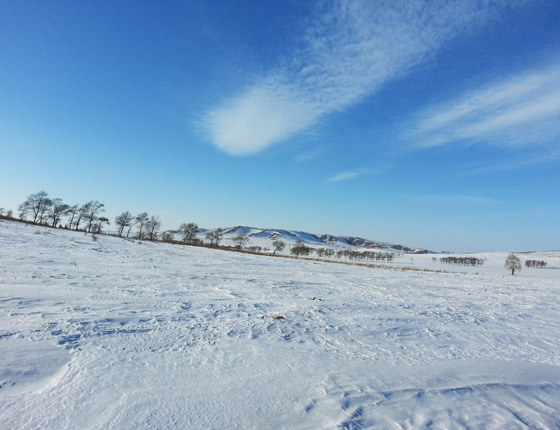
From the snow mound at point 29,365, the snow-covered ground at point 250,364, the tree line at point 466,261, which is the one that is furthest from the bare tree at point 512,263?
the snow mound at point 29,365

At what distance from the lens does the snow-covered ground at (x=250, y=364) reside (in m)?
3.15

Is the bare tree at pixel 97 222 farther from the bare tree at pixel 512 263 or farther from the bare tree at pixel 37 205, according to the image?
the bare tree at pixel 512 263

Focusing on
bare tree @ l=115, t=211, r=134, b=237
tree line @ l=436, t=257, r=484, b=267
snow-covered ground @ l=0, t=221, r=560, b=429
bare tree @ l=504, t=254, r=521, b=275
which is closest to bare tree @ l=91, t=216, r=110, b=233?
bare tree @ l=115, t=211, r=134, b=237

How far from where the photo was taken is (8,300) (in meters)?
6.01

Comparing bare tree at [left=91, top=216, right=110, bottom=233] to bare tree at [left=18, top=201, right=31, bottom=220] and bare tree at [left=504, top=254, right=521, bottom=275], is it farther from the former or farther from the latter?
bare tree at [left=504, top=254, right=521, bottom=275]

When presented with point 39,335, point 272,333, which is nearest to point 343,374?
point 272,333

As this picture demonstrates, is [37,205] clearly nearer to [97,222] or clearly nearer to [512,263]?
[97,222]

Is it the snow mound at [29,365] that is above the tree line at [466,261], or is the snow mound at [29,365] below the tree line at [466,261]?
below

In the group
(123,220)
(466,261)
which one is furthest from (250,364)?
(466,261)

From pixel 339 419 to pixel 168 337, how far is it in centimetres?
323

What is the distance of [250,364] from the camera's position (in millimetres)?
4359

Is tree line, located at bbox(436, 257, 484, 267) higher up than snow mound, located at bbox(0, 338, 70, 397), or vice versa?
tree line, located at bbox(436, 257, 484, 267)

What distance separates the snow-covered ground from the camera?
3.15 meters

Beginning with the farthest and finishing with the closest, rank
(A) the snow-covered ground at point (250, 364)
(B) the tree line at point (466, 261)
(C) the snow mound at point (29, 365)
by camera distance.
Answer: (B) the tree line at point (466, 261)
(C) the snow mound at point (29, 365)
(A) the snow-covered ground at point (250, 364)
